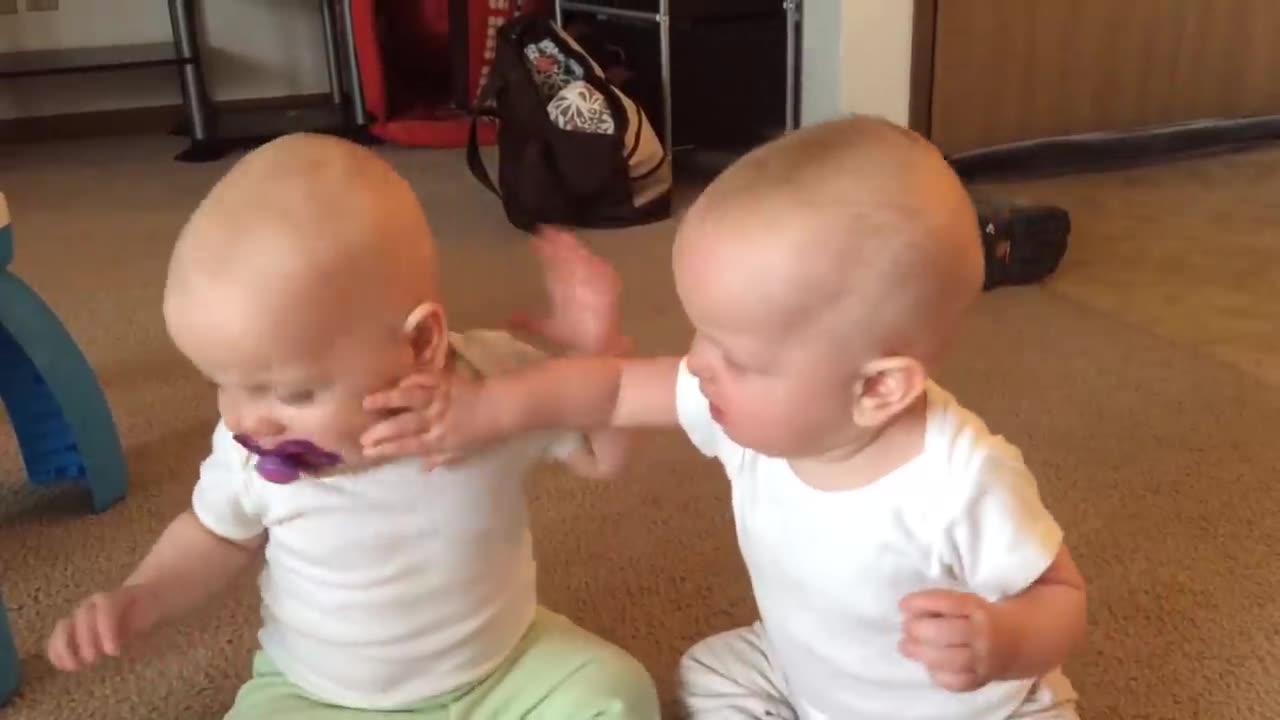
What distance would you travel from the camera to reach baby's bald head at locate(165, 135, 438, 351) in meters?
0.59

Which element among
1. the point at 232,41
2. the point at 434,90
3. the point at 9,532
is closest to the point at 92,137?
the point at 232,41

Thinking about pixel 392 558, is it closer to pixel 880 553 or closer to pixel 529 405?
pixel 529 405

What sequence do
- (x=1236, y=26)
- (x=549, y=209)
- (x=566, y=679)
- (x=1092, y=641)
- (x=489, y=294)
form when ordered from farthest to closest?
(x=1236, y=26) → (x=549, y=209) → (x=489, y=294) → (x=1092, y=641) → (x=566, y=679)

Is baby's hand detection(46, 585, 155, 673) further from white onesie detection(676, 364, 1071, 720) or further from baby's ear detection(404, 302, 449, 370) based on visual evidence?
white onesie detection(676, 364, 1071, 720)

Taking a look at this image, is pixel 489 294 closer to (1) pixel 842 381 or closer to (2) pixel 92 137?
(1) pixel 842 381

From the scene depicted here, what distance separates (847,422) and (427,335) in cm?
21

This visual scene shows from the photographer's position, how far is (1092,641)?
87 centimetres

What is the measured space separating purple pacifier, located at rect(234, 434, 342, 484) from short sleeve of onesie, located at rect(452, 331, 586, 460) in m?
0.09

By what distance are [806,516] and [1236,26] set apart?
1.94m

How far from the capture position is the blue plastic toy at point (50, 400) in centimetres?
99

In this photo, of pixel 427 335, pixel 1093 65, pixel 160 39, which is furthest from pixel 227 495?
pixel 160 39

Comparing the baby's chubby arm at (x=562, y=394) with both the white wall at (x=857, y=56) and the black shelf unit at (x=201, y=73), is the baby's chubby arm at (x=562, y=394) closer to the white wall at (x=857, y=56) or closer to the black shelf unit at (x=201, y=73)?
the white wall at (x=857, y=56)

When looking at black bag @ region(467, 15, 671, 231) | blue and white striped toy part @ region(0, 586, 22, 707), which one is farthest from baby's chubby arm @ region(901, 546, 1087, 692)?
black bag @ region(467, 15, 671, 231)

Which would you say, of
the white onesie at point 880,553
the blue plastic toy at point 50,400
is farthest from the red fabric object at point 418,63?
the white onesie at point 880,553
